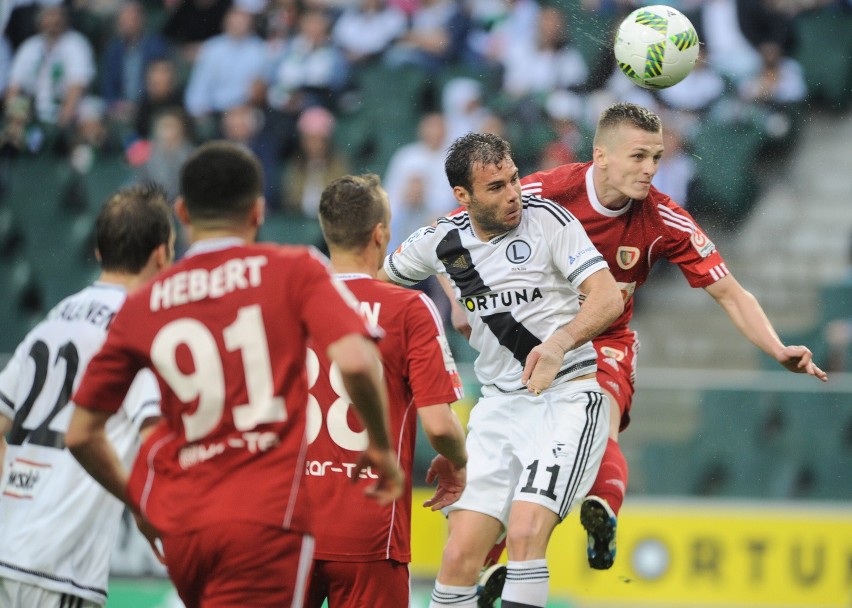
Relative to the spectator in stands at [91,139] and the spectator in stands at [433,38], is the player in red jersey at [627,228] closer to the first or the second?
the spectator in stands at [433,38]

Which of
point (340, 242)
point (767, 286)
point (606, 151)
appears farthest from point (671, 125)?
point (340, 242)

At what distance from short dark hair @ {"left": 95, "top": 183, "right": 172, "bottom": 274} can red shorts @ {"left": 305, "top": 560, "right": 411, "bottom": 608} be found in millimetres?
1332

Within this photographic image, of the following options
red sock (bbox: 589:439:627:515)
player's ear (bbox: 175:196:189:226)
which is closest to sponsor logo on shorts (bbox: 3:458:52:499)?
player's ear (bbox: 175:196:189:226)

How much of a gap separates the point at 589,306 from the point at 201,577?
2283mm

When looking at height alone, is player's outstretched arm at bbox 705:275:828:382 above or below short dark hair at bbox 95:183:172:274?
above

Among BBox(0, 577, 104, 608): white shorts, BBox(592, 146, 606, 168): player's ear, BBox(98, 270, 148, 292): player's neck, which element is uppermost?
BBox(592, 146, 606, 168): player's ear

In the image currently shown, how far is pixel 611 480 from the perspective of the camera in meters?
6.00

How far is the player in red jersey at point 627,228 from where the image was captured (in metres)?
5.92

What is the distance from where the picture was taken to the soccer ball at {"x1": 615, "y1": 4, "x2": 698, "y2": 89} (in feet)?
20.7

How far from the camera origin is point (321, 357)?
4832 mm

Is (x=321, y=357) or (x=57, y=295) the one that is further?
(x=57, y=295)

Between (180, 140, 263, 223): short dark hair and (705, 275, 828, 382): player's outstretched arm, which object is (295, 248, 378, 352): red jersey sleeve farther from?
(705, 275, 828, 382): player's outstretched arm

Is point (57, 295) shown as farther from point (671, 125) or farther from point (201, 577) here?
point (201, 577)

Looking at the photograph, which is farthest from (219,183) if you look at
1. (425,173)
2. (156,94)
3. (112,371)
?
(156,94)
